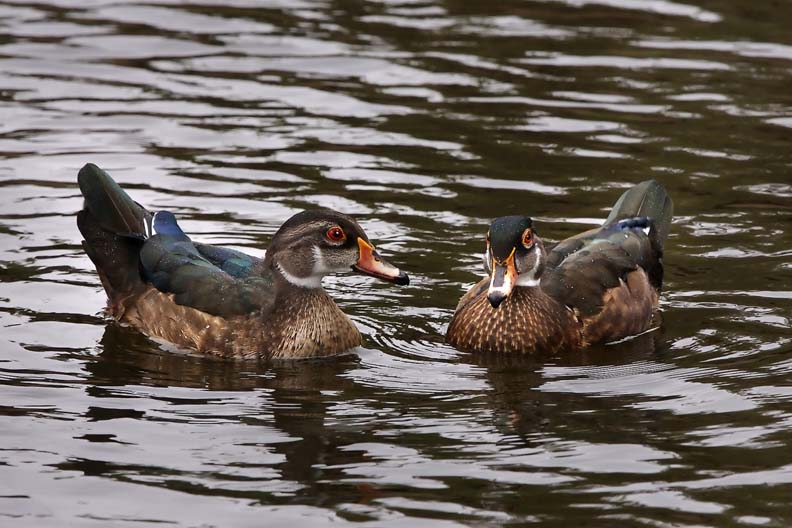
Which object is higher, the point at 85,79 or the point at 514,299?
the point at 85,79

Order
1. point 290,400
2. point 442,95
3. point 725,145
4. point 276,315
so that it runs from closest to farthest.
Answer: point 290,400 < point 276,315 < point 725,145 < point 442,95

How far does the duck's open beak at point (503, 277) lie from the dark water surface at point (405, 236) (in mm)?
560

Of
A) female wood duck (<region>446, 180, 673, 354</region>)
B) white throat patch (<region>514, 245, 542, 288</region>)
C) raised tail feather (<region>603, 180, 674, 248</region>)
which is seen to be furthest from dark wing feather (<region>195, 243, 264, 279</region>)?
raised tail feather (<region>603, 180, 674, 248</region>)

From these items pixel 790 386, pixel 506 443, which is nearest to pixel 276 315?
pixel 506 443

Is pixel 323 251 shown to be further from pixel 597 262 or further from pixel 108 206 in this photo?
pixel 597 262

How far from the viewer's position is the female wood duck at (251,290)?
1161 cm

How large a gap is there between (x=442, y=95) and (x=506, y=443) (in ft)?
29.3

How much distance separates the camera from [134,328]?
12.2 metres

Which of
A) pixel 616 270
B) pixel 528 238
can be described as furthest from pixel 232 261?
pixel 616 270

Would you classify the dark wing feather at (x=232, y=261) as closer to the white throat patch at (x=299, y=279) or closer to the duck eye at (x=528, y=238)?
the white throat patch at (x=299, y=279)

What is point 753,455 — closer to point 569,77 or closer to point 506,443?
point 506,443

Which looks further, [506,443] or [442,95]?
[442,95]

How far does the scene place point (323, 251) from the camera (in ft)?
38.4

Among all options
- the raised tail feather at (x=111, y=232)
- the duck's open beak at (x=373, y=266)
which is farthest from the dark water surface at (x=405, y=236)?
the duck's open beak at (x=373, y=266)
